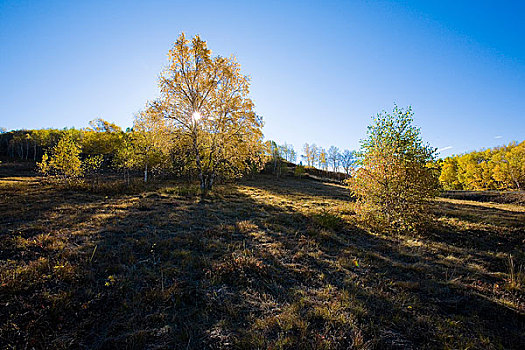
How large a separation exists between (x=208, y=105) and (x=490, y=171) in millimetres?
74659

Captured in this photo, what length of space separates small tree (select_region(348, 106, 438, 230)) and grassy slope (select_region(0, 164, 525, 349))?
6.02ft

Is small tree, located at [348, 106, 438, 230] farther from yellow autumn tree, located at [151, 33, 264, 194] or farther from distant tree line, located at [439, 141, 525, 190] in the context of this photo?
distant tree line, located at [439, 141, 525, 190]

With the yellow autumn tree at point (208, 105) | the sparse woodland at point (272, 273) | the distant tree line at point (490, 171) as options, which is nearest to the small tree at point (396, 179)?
the sparse woodland at point (272, 273)

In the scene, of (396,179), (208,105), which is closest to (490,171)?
(396,179)

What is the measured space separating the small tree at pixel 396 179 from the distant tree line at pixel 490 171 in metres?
33.1

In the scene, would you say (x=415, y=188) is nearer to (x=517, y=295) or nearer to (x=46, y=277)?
(x=517, y=295)

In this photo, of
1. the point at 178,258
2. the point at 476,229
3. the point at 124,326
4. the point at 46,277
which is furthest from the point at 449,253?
the point at 46,277

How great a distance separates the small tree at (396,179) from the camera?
36.0 ft

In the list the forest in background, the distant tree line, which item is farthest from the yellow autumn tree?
the distant tree line

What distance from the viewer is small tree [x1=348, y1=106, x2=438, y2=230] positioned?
1096 centimetres

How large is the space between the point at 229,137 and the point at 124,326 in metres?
19.4

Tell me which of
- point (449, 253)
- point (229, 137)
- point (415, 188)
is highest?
point (229, 137)

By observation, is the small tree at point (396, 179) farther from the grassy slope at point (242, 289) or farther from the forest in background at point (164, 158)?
the forest in background at point (164, 158)

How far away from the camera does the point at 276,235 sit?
9.64 m
